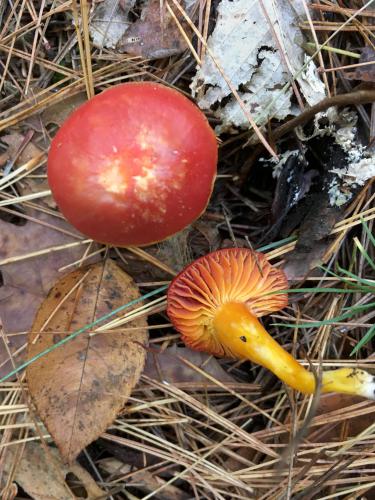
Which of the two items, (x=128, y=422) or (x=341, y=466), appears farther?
(x=128, y=422)

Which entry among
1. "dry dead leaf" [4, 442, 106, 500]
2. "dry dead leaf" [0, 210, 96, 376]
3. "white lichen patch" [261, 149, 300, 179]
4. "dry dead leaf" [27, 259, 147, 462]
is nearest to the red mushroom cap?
"dry dead leaf" [27, 259, 147, 462]

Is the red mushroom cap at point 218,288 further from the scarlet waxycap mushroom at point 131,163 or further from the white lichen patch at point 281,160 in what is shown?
the white lichen patch at point 281,160

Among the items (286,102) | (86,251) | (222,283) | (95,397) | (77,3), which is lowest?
(95,397)

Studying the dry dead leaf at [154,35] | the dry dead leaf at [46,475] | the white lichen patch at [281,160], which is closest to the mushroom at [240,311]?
the white lichen patch at [281,160]

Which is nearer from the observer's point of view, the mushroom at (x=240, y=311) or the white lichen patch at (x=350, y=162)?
the mushroom at (x=240, y=311)

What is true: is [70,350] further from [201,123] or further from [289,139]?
[289,139]

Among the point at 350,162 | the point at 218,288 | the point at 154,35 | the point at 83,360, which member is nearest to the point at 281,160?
the point at 350,162

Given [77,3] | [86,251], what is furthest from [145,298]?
[77,3]
